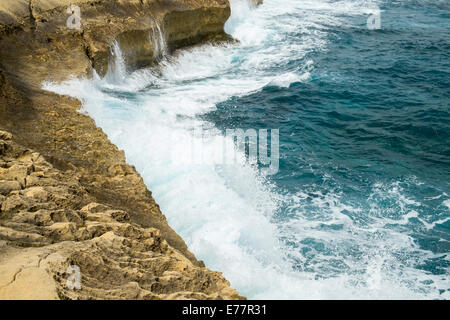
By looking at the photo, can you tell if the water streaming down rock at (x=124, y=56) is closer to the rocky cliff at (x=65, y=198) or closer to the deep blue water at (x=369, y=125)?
the rocky cliff at (x=65, y=198)

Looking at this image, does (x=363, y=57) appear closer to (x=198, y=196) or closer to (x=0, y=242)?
(x=198, y=196)

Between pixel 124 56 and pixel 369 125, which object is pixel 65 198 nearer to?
pixel 369 125

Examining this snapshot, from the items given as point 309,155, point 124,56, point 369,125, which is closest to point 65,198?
point 309,155

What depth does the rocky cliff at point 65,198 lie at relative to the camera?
4633 mm

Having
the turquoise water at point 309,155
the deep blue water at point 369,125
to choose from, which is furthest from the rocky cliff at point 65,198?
the deep blue water at point 369,125

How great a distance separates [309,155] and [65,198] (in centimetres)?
659

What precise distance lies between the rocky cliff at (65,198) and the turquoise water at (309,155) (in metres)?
0.89

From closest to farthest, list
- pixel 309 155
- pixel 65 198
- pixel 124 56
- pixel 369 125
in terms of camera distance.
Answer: pixel 65 198 < pixel 309 155 < pixel 369 125 < pixel 124 56

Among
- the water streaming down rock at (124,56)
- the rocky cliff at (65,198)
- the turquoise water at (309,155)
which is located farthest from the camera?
the water streaming down rock at (124,56)

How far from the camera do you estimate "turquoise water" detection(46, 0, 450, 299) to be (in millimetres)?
7328

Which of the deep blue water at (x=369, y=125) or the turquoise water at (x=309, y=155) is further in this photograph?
the deep blue water at (x=369, y=125)

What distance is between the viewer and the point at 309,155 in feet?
36.3

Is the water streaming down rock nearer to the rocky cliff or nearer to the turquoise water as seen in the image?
the turquoise water

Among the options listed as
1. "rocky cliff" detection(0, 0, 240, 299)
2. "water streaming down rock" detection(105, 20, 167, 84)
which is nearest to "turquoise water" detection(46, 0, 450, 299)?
A: "water streaming down rock" detection(105, 20, 167, 84)
